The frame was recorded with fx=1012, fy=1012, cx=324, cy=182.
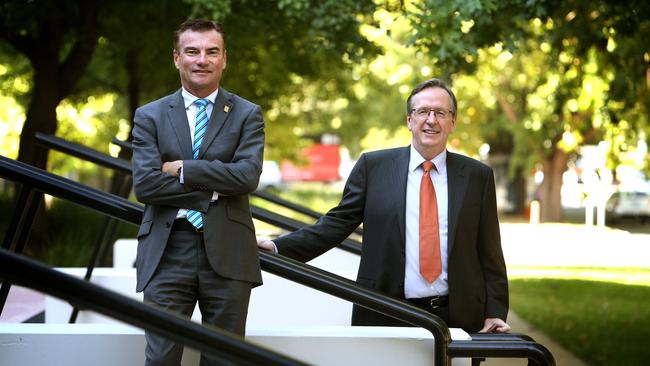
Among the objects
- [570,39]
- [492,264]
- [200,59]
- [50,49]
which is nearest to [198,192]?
[200,59]

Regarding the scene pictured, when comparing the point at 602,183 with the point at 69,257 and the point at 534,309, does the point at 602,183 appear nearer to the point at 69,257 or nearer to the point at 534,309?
the point at 534,309

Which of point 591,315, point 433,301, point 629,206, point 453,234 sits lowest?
point 591,315

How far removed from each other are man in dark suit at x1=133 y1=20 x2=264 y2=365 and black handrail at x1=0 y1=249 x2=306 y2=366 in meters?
1.19

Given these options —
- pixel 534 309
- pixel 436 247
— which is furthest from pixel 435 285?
pixel 534 309

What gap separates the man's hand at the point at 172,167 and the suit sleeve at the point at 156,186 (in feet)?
0.05

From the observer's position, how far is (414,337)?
11.4 feet

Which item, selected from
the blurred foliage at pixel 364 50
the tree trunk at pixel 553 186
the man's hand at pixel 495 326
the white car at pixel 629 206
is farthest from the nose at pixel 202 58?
the white car at pixel 629 206

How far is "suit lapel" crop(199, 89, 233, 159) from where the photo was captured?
11.7ft

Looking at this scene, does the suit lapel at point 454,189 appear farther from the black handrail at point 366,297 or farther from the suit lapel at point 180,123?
the suit lapel at point 180,123

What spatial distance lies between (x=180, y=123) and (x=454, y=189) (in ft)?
3.64

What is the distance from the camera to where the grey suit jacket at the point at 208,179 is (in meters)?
3.43

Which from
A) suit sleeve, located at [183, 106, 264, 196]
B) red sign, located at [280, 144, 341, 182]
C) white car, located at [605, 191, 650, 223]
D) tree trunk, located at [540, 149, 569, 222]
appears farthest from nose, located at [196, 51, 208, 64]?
red sign, located at [280, 144, 341, 182]

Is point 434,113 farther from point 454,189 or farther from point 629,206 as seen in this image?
point 629,206

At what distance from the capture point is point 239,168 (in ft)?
11.6
